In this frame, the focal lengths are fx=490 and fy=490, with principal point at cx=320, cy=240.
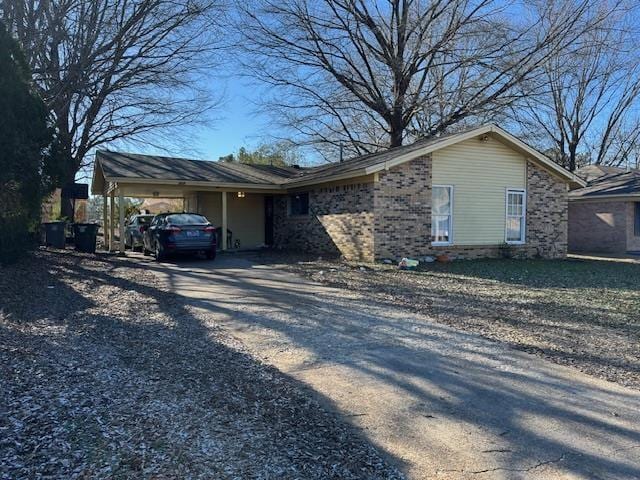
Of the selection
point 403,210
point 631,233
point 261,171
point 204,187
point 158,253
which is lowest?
point 158,253

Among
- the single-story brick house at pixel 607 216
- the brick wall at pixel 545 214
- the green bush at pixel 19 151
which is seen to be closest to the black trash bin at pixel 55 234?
the green bush at pixel 19 151

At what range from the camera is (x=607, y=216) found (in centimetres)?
2206

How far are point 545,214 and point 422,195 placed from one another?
17.3ft

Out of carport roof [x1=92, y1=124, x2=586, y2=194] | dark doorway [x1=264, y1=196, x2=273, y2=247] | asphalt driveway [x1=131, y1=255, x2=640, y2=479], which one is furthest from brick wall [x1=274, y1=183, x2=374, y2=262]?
asphalt driveway [x1=131, y1=255, x2=640, y2=479]

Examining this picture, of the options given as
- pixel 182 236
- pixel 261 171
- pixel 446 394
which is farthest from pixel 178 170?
pixel 446 394

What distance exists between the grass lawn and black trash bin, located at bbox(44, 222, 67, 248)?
9828mm

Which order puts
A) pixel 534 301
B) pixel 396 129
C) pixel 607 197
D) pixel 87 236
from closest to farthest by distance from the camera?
pixel 534 301
pixel 87 236
pixel 607 197
pixel 396 129

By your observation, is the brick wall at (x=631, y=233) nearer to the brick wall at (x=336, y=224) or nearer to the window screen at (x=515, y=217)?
the window screen at (x=515, y=217)

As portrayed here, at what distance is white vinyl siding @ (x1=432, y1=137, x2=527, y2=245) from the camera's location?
15102 millimetres

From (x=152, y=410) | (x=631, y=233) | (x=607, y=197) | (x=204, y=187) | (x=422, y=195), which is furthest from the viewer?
(x=607, y=197)

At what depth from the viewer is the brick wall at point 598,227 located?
70.2 ft

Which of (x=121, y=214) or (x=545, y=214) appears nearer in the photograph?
(x=121, y=214)

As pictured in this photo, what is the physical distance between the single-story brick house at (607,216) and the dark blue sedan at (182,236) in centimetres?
1733

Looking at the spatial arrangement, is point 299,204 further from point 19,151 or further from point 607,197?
point 607,197
